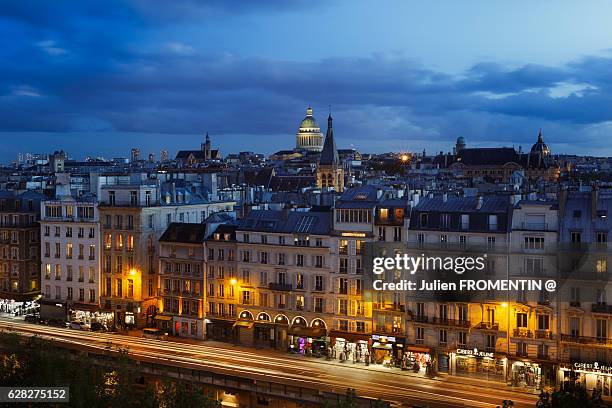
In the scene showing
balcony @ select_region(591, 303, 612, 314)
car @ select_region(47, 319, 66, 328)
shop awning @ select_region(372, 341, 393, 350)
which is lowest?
car @ select_region(47, 319, 66, 328)

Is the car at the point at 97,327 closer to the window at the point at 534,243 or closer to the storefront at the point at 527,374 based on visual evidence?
the storefront at the point at 527,374

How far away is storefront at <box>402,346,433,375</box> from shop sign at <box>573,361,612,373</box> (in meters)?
11.3

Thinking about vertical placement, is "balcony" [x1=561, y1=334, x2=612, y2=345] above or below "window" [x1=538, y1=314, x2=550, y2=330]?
below

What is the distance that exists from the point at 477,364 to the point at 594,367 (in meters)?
8.82

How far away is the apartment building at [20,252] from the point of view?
93375 millimetres

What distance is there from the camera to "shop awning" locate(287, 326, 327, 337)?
2842 inches

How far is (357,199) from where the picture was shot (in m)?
73.3

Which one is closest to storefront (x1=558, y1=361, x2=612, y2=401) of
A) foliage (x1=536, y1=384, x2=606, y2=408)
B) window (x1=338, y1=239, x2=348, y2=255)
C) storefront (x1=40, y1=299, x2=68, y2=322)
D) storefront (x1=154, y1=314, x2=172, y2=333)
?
foliage (x1=536, y1=384, x2=606, y2=408)

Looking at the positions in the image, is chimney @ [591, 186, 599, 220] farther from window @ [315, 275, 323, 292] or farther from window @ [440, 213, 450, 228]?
window @ [315, 275, 323, 292]

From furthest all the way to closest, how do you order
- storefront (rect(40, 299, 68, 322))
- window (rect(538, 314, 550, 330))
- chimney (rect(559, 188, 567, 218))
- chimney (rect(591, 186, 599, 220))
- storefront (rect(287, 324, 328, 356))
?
storefront (rect(40, 299, 68, 322)) → storefront (rect(287, 324, 328, 356)) → chimney (rect(559, 188, 567, 218)) → chimney (rect(591, 186, 599, 220)) → window (rect(538, 314, 550, 330))

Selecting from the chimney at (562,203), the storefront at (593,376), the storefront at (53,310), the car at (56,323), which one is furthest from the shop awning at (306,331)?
the storefront at (53,310)

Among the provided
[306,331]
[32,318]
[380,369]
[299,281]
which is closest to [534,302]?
[380,369]

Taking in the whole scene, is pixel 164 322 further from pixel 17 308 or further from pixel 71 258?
pixel 17 308

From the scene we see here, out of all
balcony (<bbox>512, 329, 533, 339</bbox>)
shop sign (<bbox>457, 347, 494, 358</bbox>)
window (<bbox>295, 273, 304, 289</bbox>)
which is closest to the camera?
balcony (<bbox>512, 329, 533, 339</bbox>)
